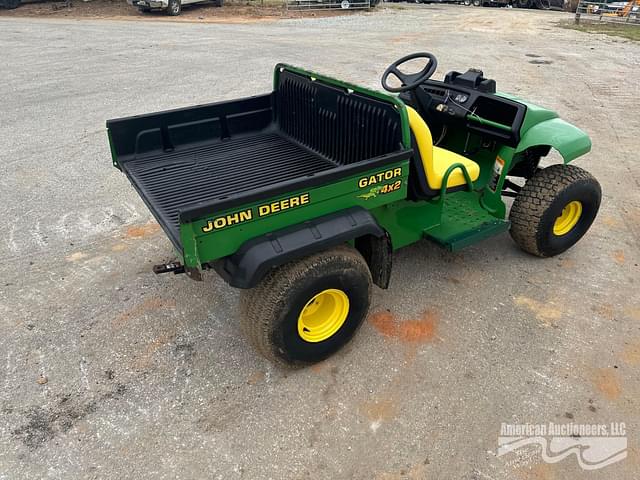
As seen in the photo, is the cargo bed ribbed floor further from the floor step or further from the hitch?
the floor step

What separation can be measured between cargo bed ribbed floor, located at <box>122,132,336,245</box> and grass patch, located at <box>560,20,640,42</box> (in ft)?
47.5

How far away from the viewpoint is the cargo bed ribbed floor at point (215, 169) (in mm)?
2963

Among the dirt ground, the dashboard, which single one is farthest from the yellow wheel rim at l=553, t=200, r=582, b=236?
the dirt ground

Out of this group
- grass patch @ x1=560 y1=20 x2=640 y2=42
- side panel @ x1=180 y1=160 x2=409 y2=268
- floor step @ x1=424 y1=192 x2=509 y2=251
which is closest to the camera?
side panel @ x1=180 y1=160 x2=409 y2=268

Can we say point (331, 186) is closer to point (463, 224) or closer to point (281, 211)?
point (281, 211)

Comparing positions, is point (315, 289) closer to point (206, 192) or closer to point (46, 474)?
point (206, 192)

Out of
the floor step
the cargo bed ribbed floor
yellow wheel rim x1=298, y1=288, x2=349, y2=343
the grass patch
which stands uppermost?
the grass patch

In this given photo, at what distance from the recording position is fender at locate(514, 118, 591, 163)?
334cm

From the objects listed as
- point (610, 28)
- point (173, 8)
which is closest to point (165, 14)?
point (173, 8)

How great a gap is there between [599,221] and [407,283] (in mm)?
2073

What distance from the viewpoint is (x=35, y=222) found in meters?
4.25

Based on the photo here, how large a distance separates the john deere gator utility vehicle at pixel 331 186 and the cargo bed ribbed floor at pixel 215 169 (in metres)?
0.01

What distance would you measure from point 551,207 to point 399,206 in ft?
4.02

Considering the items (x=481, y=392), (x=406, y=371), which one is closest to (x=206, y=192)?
(x=406, y=371)
